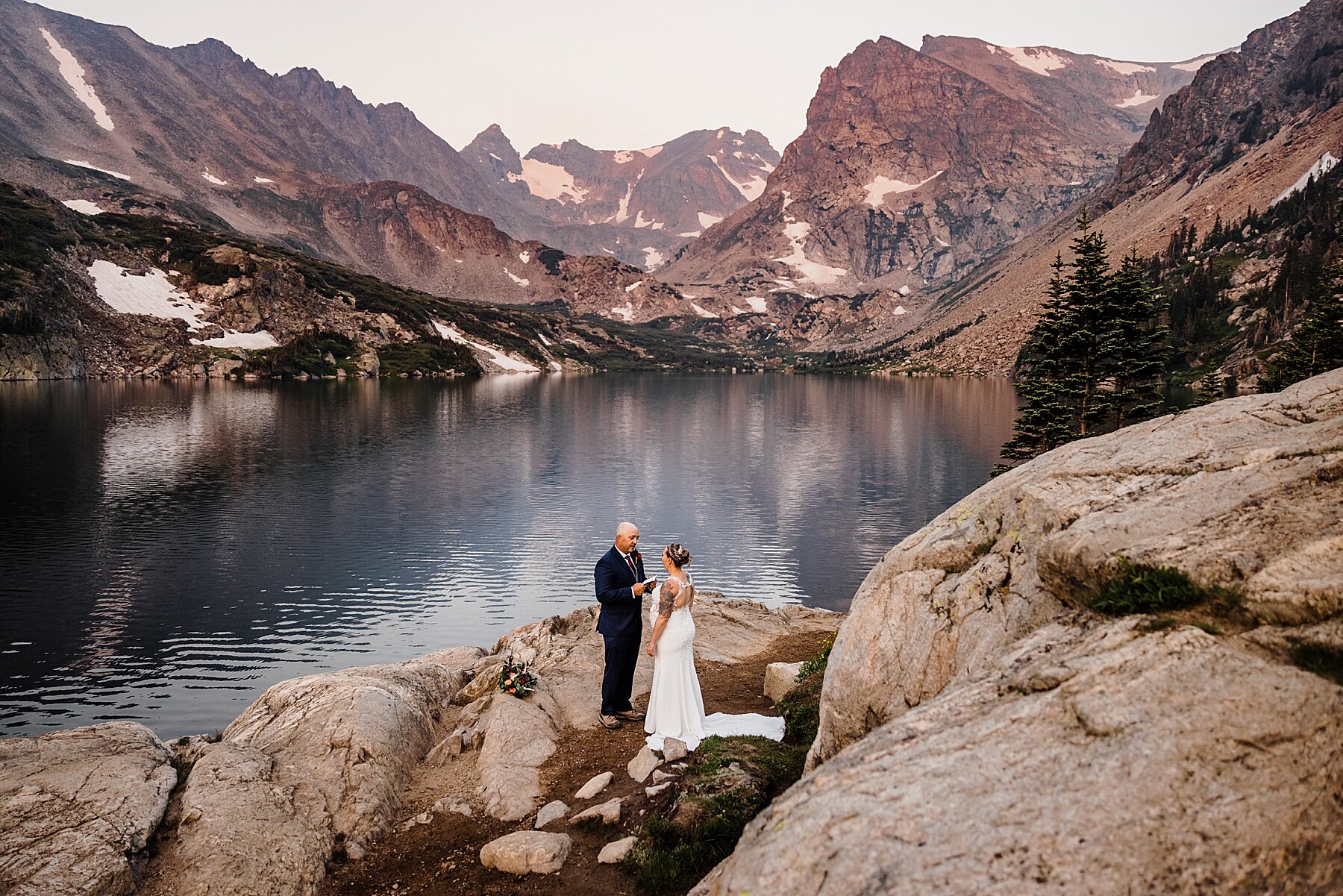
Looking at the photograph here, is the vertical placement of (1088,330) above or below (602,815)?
above

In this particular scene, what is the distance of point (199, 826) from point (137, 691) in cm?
2378

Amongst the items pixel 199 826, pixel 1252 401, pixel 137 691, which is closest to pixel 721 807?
pixel 199 826

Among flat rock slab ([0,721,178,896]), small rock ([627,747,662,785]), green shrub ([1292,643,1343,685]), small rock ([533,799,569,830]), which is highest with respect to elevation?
green shrub ([1292,643,1343,685])

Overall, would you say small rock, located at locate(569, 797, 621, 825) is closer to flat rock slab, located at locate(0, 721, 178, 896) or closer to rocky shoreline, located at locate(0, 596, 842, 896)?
rocky shoreline, located at locate(0, 596, 842, 896)

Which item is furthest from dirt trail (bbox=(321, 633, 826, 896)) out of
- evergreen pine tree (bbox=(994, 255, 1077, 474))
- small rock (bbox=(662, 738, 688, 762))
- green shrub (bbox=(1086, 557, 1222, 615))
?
evergreen pine tree (bbox=(994, 255, 1077, 474))

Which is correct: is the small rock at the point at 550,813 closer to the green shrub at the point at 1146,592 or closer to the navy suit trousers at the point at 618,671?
the navy suit trousers at the point at 618,671

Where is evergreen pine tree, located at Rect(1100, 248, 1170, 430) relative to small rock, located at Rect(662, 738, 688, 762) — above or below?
above

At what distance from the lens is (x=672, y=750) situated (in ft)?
46.6

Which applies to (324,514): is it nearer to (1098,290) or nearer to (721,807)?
(721,807)

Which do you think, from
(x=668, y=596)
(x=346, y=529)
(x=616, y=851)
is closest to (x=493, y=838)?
(x=616, y=851)

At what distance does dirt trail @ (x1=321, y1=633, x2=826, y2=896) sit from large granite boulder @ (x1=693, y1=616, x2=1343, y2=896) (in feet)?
17.2

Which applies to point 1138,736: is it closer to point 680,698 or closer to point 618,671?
point 680,698

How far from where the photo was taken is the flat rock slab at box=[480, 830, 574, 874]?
1113 centimetres

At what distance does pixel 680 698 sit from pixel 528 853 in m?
5.08
